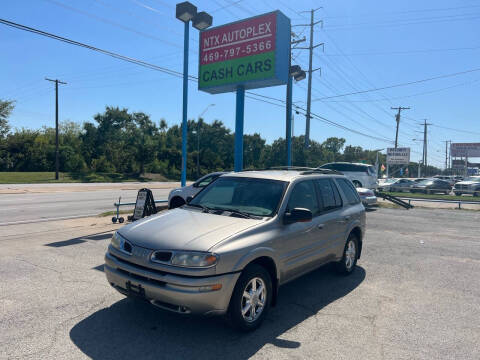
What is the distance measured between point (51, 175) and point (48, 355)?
1588 inches

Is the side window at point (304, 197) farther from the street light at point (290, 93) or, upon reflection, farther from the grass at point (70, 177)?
the grass at point (70, 177)

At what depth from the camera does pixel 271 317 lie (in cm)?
418

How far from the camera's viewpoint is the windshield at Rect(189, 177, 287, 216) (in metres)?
4.48

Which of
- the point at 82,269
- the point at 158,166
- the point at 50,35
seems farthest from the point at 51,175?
the point at 82,269

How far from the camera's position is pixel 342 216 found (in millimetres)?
5590

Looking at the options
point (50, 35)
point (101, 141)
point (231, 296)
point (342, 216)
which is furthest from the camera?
point (101, 141)

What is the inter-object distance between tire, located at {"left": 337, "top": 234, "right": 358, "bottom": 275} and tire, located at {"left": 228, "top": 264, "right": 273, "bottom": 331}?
86.8 inches

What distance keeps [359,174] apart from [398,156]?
2629 cm

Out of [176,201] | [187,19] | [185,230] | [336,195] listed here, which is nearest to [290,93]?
[187,19]

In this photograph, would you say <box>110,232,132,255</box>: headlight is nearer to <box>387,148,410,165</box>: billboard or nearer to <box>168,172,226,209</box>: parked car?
<box>168,172,226,209</box>: parked car

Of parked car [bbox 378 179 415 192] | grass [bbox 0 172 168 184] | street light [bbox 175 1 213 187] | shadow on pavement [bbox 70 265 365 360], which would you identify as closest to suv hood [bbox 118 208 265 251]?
shadow on pavement [bbox 70 265 365 360]

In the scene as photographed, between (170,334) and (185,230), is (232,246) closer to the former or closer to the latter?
(185,230)

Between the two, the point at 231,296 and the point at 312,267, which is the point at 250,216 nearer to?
the point at 231,296

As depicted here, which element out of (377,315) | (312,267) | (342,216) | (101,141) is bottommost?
(377,315)
